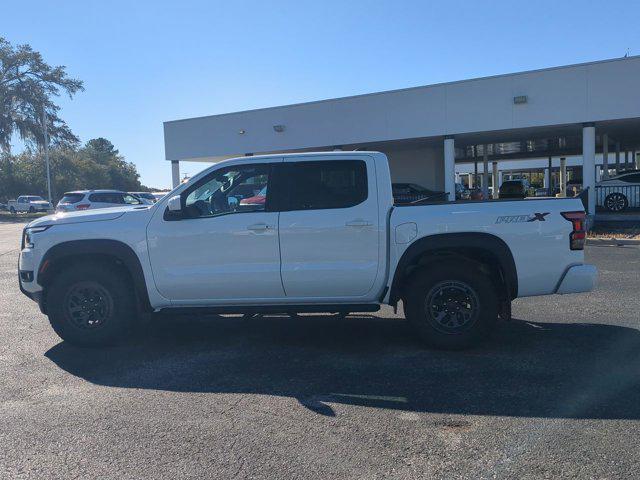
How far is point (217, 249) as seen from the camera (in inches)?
227

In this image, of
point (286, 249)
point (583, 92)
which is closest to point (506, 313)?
point (286, 249)

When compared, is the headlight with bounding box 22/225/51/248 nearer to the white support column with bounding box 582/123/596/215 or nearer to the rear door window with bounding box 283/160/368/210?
the rear door window with bounding box 283/160/368/210

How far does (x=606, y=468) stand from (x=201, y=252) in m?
3.98

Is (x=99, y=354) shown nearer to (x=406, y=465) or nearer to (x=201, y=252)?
(x=201, y=252)

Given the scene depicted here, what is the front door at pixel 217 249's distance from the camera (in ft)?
18.8

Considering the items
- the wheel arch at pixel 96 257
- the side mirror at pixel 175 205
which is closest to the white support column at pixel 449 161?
the side mirror at pixel 175 205

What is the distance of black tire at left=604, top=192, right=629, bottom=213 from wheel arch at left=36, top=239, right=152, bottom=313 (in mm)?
18081

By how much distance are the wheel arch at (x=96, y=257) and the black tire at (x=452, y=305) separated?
2785 millimetres

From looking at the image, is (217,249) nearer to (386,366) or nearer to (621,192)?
(386,366)

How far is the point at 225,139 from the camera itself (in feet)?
82.4

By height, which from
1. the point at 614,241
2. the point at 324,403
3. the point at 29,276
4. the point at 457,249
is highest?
the point at 457,249

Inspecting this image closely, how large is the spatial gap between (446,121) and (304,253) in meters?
15.8

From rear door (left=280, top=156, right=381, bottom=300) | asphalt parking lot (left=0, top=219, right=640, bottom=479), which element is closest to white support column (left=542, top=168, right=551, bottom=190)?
asphalt parking lot (left=0, top=219, right=640, bottom=479)

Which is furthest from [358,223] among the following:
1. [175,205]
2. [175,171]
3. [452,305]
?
[175,171]
